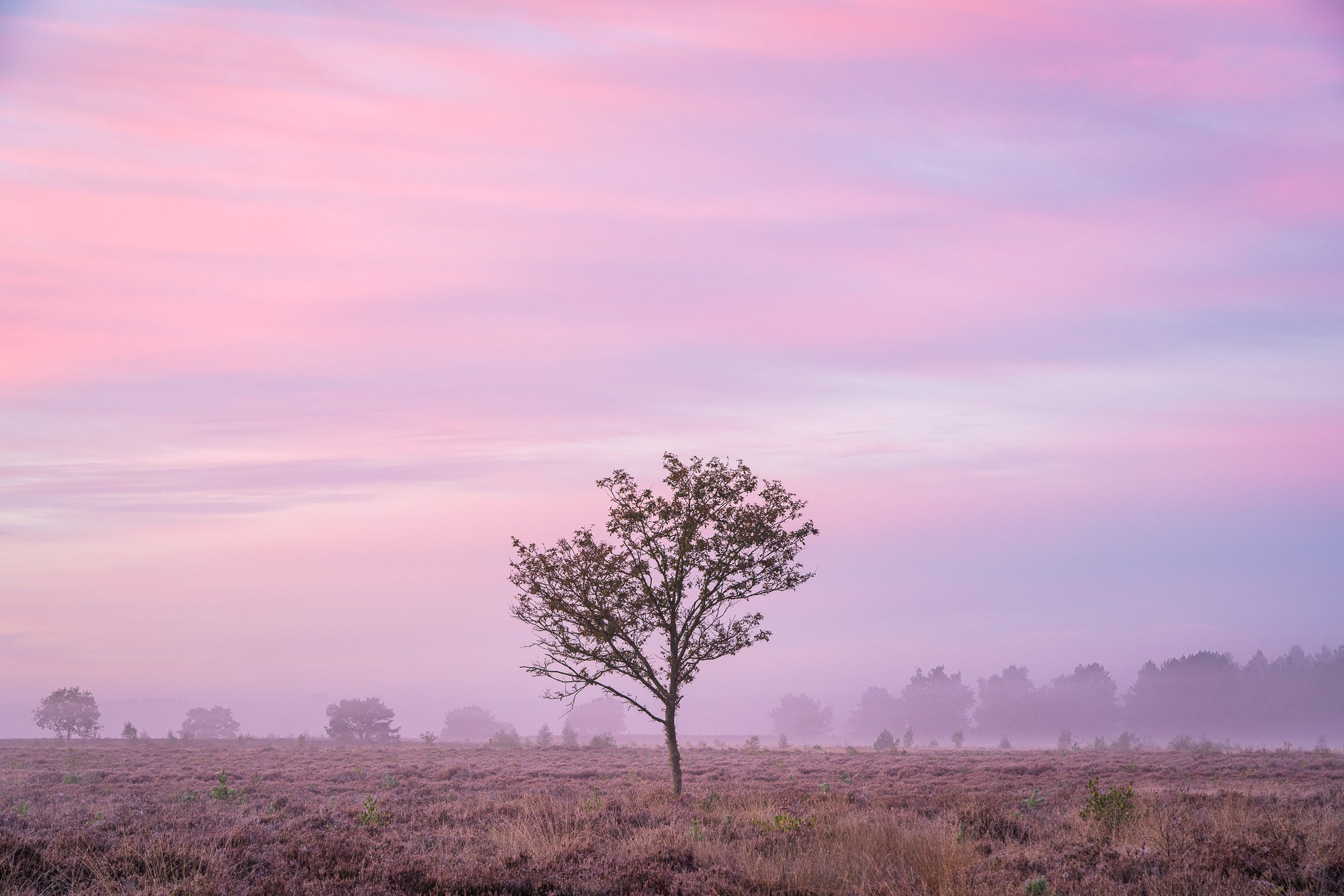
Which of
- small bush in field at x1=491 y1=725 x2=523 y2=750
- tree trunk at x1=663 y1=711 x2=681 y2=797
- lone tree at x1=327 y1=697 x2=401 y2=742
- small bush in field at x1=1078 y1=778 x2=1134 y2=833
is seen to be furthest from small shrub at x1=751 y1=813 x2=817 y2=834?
lone tree at x1=327 y1=697 x2=401 y2=742

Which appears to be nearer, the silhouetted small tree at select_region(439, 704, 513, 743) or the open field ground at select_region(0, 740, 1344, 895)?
the open field ground at select_region(0, 740, 1344, 895)

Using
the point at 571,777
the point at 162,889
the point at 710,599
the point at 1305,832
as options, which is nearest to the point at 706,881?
the point at 162,889

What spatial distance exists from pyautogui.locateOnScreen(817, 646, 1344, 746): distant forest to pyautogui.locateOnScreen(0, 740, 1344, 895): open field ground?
160 metres

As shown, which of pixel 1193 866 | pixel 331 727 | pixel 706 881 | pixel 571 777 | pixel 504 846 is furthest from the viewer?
pixel 331 727

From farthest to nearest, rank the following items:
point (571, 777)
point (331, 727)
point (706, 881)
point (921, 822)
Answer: point (331, 727)
point (571, 777)
point (921, 822)
point (706, 881)

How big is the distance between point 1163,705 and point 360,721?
164111 millimetres

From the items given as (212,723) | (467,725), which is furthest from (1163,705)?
(212,723)

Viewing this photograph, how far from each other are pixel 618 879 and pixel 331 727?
121177mm

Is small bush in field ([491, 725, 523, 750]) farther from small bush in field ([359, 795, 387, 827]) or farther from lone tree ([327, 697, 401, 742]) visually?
small bush in field ([359, 795, 387, 827])

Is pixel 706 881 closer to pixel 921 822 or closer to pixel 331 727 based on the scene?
pixel 921 822

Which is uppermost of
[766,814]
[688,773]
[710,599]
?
[710,599]

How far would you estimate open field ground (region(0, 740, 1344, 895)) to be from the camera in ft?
32.2

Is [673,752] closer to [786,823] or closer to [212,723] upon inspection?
[786,823]

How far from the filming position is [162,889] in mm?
8812
